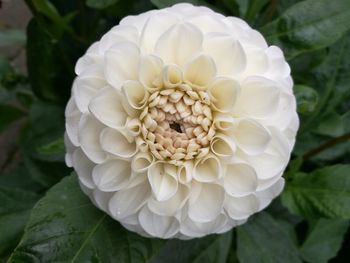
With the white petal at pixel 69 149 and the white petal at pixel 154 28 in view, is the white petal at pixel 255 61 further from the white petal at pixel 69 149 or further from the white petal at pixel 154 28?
the white petal at pixel 69 149

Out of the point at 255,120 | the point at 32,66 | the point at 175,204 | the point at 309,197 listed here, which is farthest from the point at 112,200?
the point at 32,66

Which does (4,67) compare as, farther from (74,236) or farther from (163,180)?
(163,180)

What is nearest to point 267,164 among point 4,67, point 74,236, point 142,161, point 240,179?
point 240,179

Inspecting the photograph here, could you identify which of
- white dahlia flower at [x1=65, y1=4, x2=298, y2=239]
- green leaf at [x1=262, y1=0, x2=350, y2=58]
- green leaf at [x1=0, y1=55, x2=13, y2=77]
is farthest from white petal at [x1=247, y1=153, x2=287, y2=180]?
green leaf at [x1=0, y1=55, x2=13, y2=77]

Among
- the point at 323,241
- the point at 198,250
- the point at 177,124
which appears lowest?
the point at 323,241

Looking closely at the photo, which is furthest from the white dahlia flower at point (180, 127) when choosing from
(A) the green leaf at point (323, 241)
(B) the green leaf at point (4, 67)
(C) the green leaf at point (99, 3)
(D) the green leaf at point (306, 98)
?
(B) the green leaf at point (4, 67)

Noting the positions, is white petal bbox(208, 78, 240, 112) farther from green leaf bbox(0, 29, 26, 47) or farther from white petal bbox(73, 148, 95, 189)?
green leaf bbox(0, 29, 26, 47)
